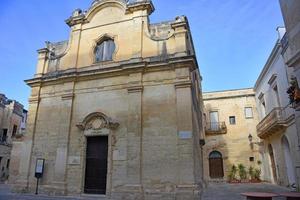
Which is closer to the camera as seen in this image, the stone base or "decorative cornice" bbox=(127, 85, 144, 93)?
the stone base

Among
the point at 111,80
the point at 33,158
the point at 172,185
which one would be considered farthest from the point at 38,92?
the point at 172,185

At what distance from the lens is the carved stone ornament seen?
11.6 m

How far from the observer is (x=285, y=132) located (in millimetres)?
15141

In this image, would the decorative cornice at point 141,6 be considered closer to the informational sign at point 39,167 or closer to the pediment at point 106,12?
the pediment at point 106,12

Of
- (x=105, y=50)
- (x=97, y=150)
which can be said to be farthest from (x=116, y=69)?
(x=97, y=150)

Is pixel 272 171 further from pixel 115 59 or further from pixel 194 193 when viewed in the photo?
pixel 115 59

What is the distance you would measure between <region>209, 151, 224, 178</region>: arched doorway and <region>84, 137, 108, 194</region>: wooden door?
1453cm

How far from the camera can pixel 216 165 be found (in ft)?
76.1

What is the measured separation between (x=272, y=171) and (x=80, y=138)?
1519cm

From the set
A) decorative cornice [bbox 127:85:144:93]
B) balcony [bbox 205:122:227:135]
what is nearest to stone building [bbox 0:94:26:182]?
decorative cornice [bbox 127:85:144:93]

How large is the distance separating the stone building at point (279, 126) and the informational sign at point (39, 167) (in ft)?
42.5

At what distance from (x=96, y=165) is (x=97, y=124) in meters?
1.89

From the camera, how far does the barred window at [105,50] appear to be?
13250mm

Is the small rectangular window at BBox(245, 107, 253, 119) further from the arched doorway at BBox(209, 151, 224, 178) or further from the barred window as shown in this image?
the barred window
